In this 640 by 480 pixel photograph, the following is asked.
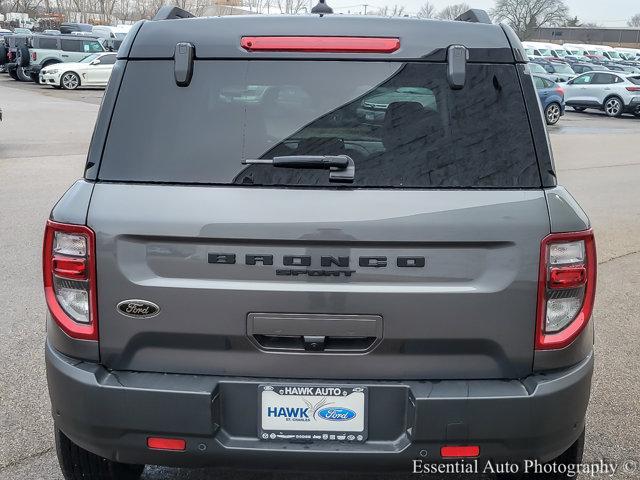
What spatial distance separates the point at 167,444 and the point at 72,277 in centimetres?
65

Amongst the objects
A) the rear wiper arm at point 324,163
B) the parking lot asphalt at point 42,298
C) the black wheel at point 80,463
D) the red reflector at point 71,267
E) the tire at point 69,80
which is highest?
the rear wiper arm at point 324,163

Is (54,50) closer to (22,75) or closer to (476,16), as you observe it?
(22,75)

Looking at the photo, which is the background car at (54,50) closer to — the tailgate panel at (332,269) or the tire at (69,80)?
the tire at (69,80)

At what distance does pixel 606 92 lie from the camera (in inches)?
1081

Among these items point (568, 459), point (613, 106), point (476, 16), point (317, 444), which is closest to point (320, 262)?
point (317, 444)

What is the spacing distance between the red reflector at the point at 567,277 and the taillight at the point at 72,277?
1.53 meters

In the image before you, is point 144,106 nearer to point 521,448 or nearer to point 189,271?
point 189,271

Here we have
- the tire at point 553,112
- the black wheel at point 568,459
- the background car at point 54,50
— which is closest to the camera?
the black wheel at point 568,459

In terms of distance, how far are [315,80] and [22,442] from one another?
2.34 m

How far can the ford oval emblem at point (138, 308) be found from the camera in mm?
2385

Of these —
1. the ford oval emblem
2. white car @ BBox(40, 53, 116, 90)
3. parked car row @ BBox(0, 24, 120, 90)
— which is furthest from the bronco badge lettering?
white car @ BBox(40, 53, 116, 90)

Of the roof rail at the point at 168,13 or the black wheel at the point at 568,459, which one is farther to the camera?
the roof rail at the point at 168,13

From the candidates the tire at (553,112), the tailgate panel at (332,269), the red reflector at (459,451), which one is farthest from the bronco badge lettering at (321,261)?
the tire at (553,112)

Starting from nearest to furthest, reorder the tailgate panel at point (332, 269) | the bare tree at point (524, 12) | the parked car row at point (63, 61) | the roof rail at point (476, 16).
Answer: the tailgate panel at point (332, 269) < the roof rail at point (476, 16) < the parked car row at point (63, 61) < the bare tree at point (524, 12)
